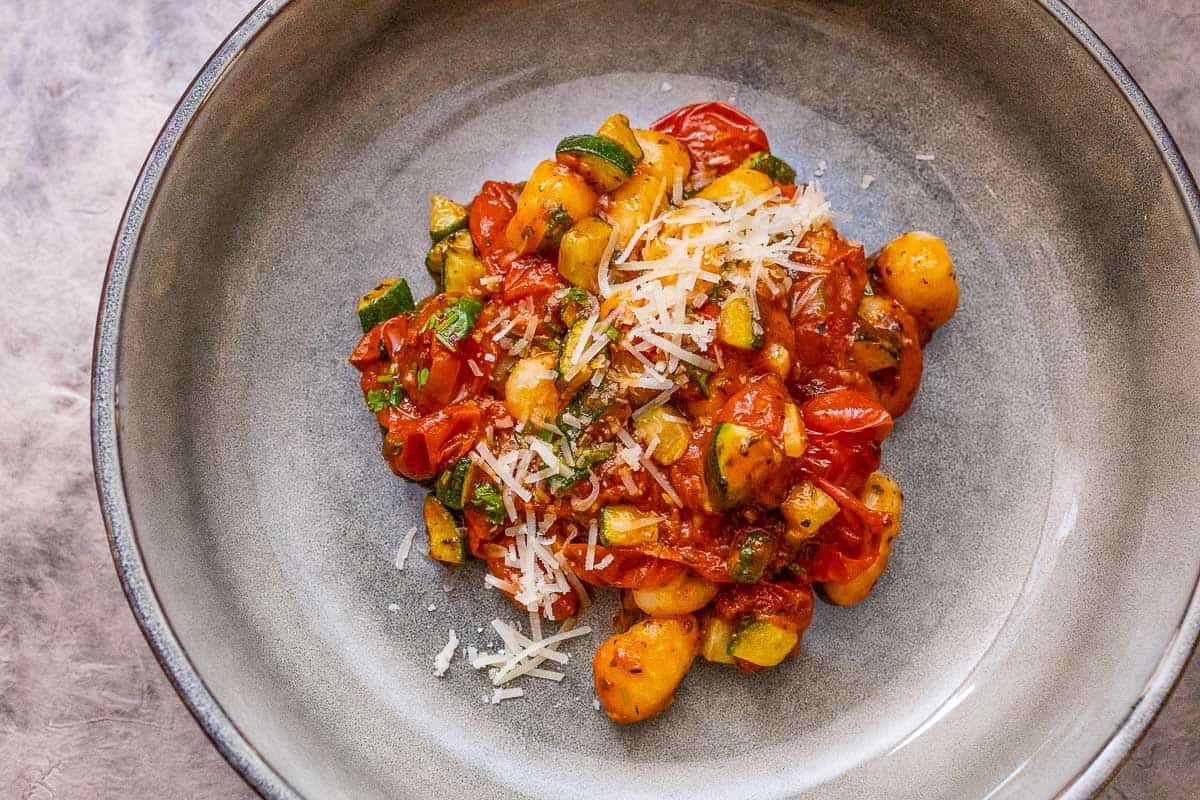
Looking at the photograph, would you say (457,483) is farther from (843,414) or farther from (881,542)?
(881,542)

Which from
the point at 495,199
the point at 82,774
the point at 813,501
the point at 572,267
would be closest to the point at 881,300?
the point at 813,501

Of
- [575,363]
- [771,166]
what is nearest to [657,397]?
[575,363]

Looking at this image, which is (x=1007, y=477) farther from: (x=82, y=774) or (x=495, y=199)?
(x=82, y=774)

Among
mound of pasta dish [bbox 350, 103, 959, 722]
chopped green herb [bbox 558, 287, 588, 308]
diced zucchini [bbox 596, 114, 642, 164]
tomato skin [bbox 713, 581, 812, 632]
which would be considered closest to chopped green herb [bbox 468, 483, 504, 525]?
mound of pasta dish [bbox 350, 103, 959, 722]

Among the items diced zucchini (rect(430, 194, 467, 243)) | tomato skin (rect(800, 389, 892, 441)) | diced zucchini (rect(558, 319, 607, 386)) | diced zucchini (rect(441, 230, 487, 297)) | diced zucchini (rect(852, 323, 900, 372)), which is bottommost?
tomato skin (rect(800, 389, 892, 441))

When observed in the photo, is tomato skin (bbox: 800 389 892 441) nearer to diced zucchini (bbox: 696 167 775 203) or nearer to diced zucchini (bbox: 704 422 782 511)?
diced zucchini (bbox: 704 422 782 511)

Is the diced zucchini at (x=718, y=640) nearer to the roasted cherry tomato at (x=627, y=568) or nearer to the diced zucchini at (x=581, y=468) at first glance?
the roasted cherry tomato at (x=627, y=568)
